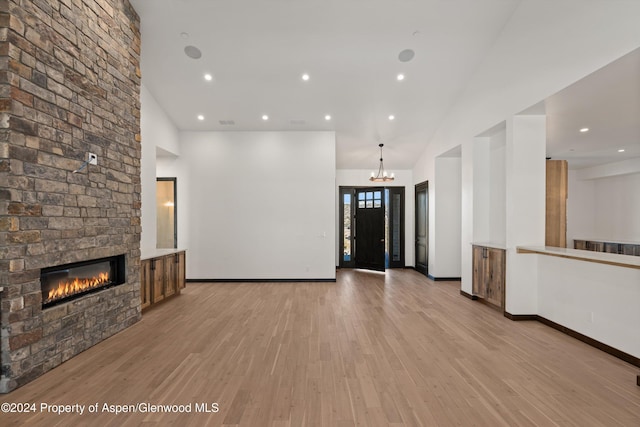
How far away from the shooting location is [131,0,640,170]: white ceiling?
4.13 m

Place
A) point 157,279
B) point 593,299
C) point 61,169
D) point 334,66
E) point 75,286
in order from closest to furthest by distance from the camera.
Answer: point 61,169
point 75,286
point 593,299
point 157,279
point 334,66

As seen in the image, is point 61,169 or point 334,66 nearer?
point 61,169

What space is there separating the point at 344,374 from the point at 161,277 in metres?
3.71

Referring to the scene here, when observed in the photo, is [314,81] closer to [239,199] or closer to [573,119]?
[239,199]

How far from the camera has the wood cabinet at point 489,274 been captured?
4539 millimetres

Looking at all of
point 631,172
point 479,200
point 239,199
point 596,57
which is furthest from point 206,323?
point 631,172

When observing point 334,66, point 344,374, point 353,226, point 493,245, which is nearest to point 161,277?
point 344,374

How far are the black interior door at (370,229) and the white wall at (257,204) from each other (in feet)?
6.23

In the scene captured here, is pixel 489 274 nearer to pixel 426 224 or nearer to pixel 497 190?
pixel 497 190

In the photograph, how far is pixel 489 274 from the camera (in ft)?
15.9

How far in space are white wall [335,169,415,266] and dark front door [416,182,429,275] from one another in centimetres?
29

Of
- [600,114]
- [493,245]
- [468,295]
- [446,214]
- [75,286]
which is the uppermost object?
[600,114]

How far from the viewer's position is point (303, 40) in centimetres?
464

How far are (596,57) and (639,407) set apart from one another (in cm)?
317
